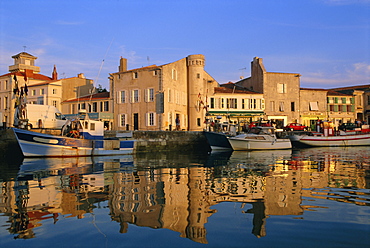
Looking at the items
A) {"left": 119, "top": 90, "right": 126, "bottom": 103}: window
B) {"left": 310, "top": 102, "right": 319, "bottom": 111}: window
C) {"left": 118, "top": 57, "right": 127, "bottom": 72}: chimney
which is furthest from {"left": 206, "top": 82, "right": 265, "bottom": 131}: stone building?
{"left": 118, "top": 57, "right": 127, "bottom": 72}: chimney

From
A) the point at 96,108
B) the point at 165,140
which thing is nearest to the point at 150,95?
the point at 165,140

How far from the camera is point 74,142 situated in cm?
2570

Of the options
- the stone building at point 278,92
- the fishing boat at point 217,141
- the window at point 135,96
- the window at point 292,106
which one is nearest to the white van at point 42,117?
the window at point 135,96

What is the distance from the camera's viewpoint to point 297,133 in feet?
139

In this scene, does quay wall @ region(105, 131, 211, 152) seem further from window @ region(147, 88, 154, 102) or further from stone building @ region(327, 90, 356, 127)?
stone building @ region(327, 90, 356, 127)

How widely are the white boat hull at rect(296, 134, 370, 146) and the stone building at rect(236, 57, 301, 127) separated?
441 inches

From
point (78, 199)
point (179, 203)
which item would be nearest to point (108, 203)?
point (78, 199)

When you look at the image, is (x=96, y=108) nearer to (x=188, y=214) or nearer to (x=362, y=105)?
(x=188, y=214)

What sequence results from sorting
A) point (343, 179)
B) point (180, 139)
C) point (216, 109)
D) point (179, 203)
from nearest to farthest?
point (179, 203) < point (343, 179) < point (180, 139) < point (216, 109)

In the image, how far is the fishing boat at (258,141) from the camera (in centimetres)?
3225

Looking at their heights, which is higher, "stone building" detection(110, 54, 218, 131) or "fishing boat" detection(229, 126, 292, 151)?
"stone building" detection(110, 54, 218, 131)

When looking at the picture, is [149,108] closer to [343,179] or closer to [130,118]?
[130,118]

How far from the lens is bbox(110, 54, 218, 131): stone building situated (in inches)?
1599

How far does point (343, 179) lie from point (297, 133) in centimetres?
3172
